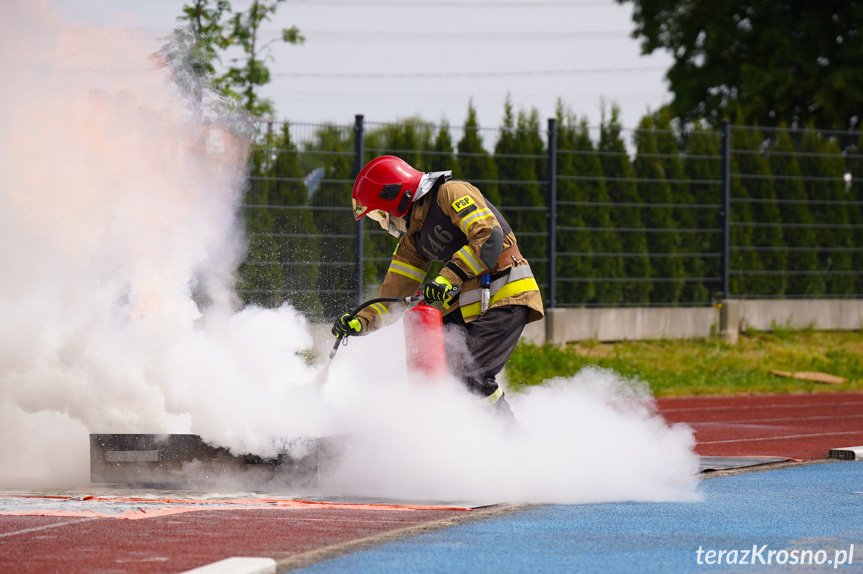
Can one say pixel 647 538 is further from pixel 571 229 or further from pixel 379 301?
pixel 571 229

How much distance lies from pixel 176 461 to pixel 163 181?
5.90ft

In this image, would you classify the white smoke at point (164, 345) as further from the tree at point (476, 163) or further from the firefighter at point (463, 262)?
the tree at point (476, 163)

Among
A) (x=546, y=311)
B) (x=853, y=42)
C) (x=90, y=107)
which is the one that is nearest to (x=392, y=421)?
(x=90, y=107)

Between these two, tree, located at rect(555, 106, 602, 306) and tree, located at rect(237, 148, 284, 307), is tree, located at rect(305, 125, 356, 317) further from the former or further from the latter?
tree, located at rect(555, 106, 602, 306)

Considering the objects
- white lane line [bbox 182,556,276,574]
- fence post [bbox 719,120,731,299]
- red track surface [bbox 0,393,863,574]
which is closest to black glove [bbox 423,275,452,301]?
red track surface [bbox 0,393,863,574]

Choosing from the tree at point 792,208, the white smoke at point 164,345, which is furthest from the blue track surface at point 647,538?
the tree at point 792,208

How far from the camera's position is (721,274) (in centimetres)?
1695

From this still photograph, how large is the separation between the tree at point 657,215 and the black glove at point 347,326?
10149 millimetres

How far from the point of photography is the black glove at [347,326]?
6.85m

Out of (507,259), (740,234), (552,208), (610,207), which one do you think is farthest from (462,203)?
(740,234)

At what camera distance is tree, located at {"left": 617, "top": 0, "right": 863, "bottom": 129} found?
2411cm

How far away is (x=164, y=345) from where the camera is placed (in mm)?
6895

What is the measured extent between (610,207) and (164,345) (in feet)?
33.4

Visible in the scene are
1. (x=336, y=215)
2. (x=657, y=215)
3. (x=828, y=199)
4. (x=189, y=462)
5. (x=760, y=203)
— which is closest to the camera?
(x=189, y=462)
